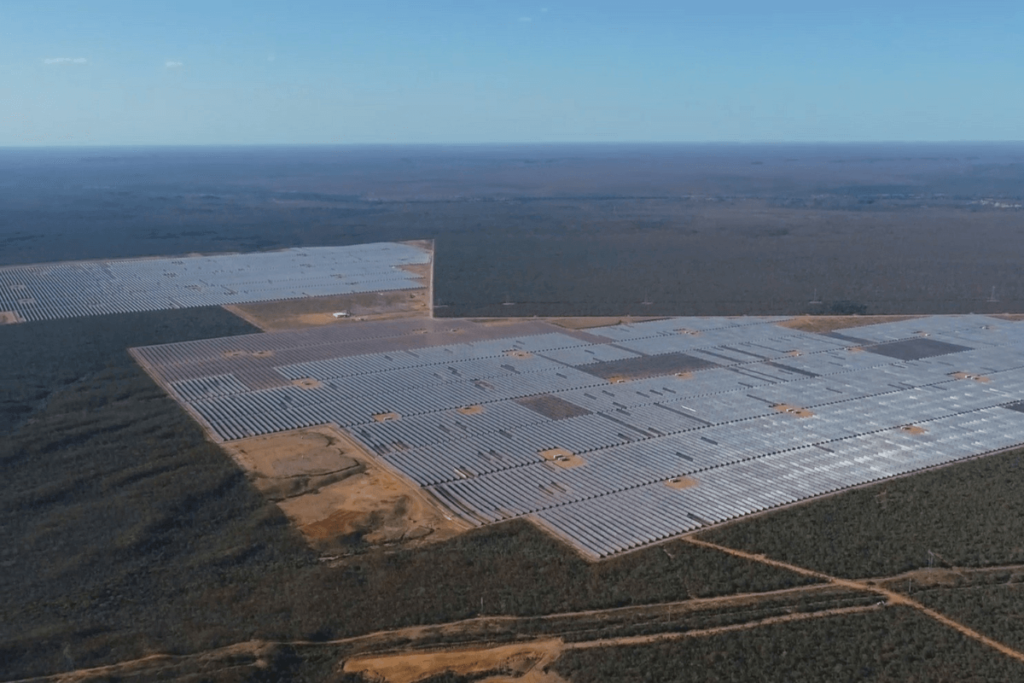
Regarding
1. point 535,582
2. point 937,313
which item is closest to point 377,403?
point 535,582

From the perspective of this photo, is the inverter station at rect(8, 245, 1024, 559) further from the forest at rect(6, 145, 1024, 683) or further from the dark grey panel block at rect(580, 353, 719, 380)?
the forest at rect(6, 145, 1024, 683)

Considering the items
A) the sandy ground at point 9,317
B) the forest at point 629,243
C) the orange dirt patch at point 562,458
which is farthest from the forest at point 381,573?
the forest at point 629,243

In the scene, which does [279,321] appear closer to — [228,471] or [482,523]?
[228,471]

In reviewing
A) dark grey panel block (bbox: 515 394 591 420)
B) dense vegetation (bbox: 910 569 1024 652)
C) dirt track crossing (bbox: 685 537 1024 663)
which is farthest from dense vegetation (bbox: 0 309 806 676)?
dark grey panel block (bbox: 515 394 591 420)

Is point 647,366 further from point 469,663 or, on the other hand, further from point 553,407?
point 469,663

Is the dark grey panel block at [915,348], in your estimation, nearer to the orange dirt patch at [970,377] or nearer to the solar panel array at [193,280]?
the orange dirt patch at [970,377]
